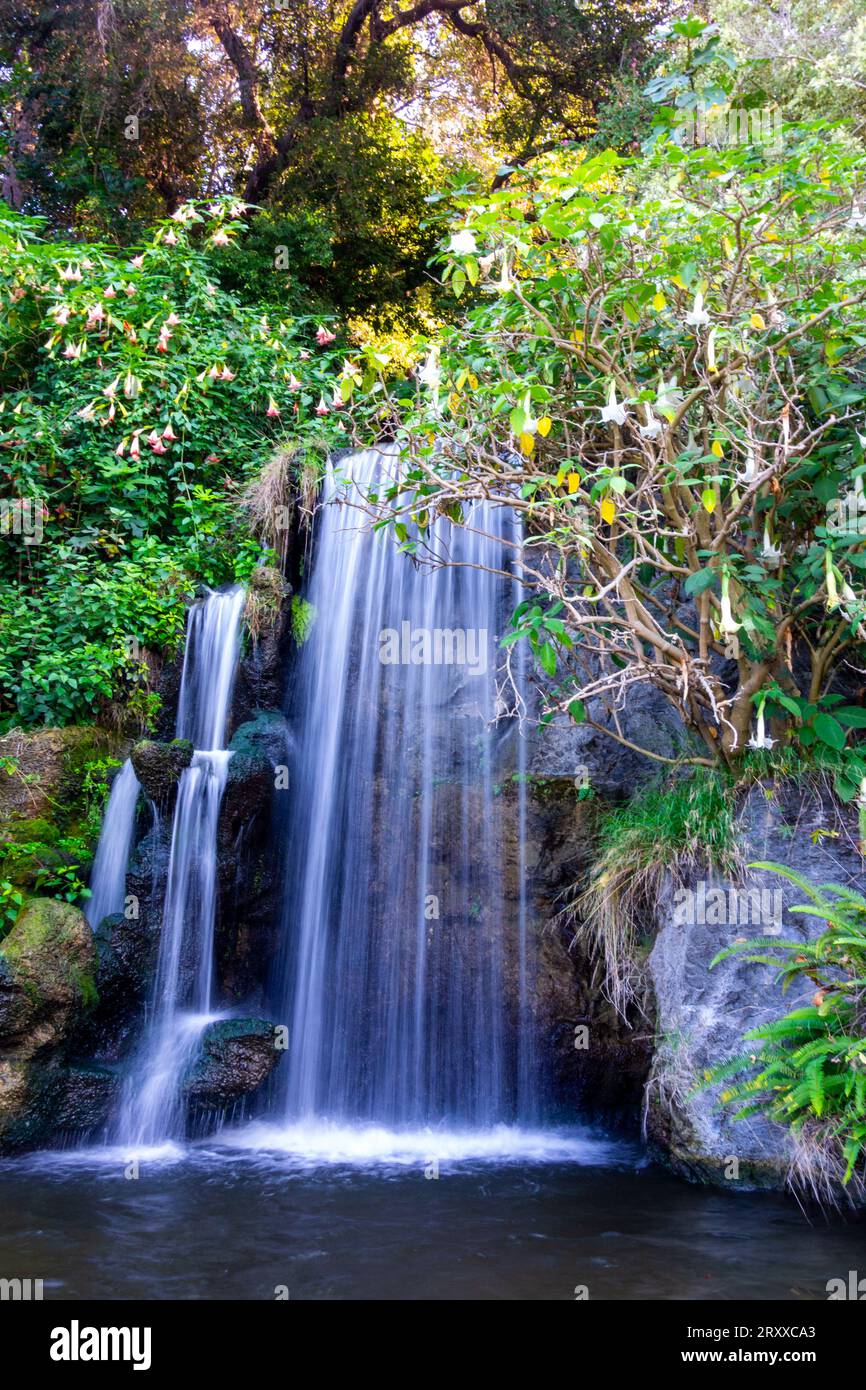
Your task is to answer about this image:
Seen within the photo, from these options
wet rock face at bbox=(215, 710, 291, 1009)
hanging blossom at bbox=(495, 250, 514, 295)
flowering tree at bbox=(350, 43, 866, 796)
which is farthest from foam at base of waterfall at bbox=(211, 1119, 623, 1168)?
hanging blossom at bbox=(495, 250, 514, 295)

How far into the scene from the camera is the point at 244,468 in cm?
901

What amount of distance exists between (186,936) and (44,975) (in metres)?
0.91

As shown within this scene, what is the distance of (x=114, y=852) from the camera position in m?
7.17

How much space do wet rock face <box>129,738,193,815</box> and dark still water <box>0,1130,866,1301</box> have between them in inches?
88.8

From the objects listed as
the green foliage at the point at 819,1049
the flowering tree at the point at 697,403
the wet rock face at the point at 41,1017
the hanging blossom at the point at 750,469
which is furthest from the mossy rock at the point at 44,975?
the hanging blossom at the point at 750,469

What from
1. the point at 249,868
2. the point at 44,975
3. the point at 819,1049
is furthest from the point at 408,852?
the point at 819,1049

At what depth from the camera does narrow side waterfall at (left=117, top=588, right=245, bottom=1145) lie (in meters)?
6.07

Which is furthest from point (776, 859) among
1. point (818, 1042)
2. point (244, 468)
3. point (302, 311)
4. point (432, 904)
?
point (302, 311)

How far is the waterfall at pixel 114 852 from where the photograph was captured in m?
7.05

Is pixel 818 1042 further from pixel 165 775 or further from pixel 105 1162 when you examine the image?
pixel 165 775

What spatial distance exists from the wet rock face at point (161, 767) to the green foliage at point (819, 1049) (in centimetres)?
389

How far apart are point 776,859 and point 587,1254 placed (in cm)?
218

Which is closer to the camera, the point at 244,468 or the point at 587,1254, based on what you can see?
the point at 587,1254

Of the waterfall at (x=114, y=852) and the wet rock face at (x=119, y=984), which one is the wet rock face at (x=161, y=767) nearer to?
the waterfall at (x=114, y=852)
